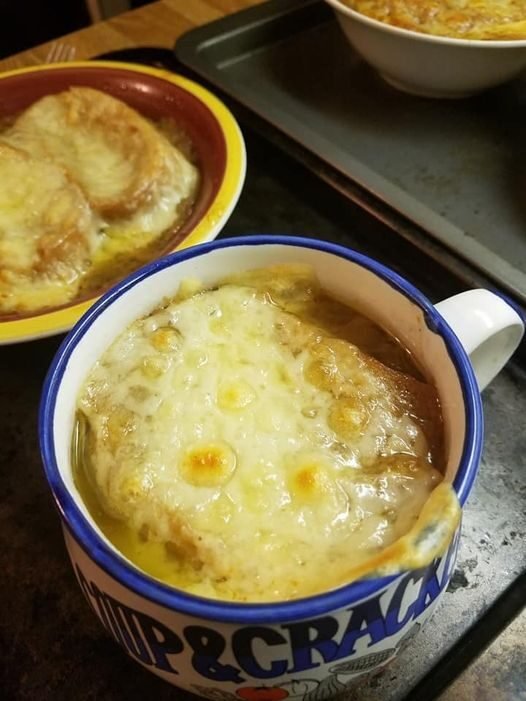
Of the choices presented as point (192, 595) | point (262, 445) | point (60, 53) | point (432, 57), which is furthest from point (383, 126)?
point (192, 595)

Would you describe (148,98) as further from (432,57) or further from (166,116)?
(432,57)

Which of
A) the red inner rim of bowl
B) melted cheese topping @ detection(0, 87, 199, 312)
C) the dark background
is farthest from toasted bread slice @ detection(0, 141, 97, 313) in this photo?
the dark background

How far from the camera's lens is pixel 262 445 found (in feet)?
1.45

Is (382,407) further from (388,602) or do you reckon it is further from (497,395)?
(497,395)

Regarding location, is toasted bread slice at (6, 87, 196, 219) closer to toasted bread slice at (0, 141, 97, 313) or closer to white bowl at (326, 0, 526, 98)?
toasted bread slice at (0, 141, 97, 313)

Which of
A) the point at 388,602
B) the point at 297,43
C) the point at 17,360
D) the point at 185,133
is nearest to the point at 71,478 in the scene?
the point at 388,602

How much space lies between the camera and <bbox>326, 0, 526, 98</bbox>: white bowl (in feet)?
2.84

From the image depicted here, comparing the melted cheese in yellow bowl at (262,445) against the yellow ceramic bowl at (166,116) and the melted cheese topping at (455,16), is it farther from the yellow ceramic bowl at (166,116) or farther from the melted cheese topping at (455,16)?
the melted cheese topping at (455,16)

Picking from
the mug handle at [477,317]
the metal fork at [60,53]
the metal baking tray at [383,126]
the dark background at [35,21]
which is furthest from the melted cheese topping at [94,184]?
the dark background at [35,21]

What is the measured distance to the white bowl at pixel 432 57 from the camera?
A: 2.84 ft

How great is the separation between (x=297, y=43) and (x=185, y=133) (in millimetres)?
313

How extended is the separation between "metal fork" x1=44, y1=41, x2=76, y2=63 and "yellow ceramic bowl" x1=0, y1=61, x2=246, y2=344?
19cm

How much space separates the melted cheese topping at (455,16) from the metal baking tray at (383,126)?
10 cm

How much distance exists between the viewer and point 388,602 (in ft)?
1.20
